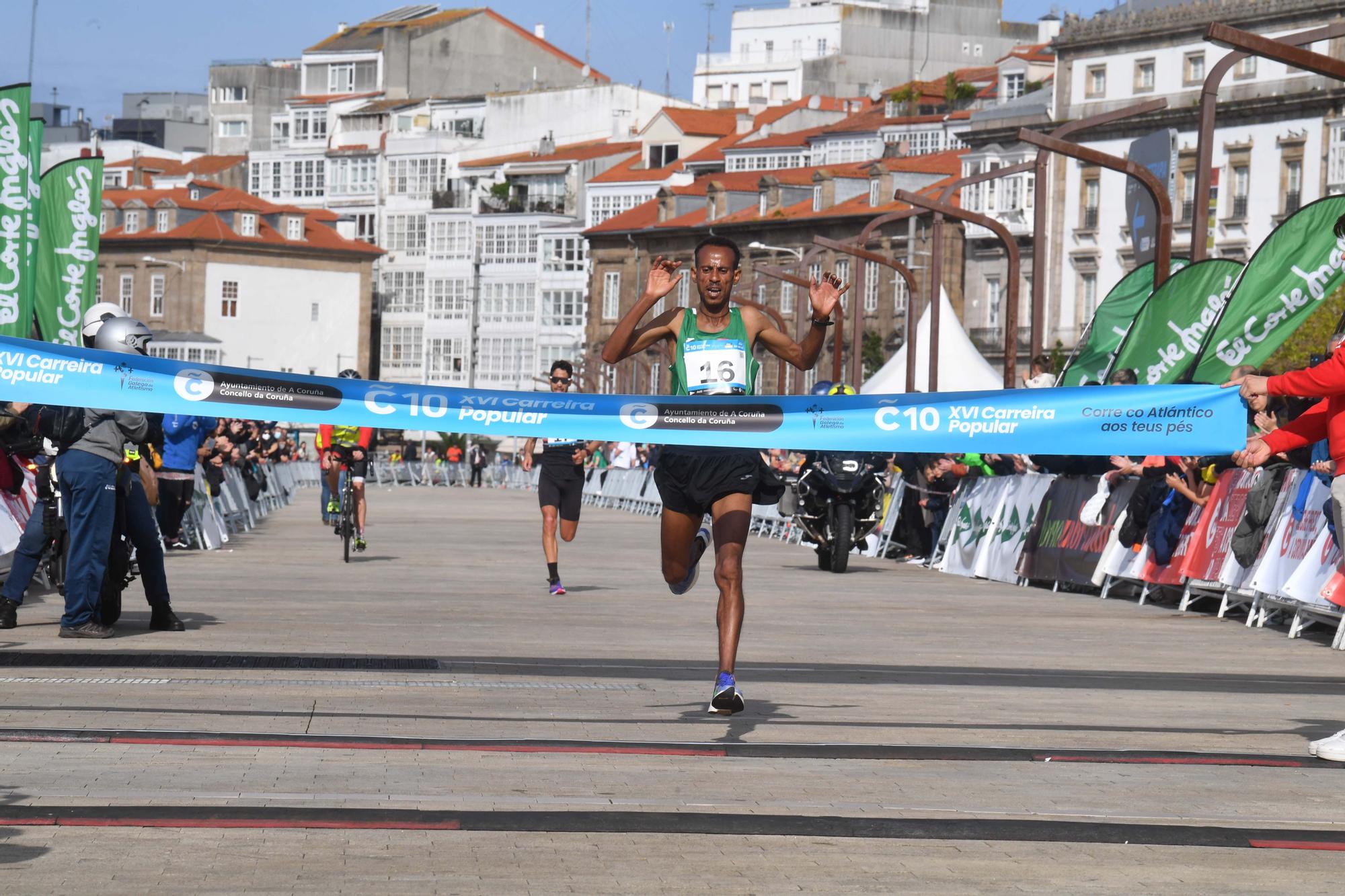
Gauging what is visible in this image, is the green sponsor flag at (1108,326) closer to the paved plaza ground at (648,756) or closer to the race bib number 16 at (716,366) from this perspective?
the paved plaza ground at (648,756)

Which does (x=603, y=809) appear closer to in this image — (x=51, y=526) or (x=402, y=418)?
(x=402, y=418)

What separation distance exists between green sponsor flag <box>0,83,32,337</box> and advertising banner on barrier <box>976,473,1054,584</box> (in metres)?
10.3

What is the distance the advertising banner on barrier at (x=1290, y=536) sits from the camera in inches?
619

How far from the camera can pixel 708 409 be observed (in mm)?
10016

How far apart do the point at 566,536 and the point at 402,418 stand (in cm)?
861

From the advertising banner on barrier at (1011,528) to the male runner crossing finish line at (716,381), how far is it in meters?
A: 12.7

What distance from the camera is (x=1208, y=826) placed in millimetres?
7148

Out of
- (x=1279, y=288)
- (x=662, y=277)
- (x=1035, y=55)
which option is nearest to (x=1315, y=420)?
(x=662, y=277)

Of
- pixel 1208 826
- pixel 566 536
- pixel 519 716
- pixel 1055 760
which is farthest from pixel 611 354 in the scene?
pixel 566 536

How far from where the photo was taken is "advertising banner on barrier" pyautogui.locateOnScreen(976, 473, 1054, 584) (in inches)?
898

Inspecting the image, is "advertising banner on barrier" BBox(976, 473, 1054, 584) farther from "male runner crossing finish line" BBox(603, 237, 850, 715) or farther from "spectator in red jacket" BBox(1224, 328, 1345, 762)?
"spectator in red jacket" BBox(1224, 328, 1345, 762)

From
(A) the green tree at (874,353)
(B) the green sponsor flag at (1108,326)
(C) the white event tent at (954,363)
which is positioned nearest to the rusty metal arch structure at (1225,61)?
(B) the green sponsor flag at (1108,326)

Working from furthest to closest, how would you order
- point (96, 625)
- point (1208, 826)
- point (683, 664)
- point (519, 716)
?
point (96, 625) < point (683, 664) < point (519, 716) < point (1208, 826)

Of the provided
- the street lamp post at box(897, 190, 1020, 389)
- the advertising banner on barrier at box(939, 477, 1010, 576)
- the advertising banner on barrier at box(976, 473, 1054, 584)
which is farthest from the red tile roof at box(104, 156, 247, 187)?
the advertising banner on barrier at box(976, 473, 1054, 584)
